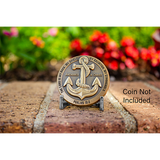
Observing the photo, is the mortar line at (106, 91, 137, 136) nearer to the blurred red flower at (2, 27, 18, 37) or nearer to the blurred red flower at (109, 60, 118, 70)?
the blurred red flower at (109, 60, 118, 70)

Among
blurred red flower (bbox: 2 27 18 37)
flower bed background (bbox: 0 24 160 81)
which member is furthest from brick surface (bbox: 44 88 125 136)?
blurred red flower (bbox: 2 27 18 37)

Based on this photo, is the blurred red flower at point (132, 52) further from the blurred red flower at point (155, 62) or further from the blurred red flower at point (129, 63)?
the blurred red flower at point (155, 62)

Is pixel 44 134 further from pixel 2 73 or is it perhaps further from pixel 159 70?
pixel 159 70

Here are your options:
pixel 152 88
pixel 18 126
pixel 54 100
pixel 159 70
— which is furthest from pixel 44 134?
pixel 159 70

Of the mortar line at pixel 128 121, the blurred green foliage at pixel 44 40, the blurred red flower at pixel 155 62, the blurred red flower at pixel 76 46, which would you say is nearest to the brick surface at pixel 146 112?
the mortar line at pixel 128 121

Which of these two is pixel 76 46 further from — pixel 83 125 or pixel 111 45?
pixel 83 125

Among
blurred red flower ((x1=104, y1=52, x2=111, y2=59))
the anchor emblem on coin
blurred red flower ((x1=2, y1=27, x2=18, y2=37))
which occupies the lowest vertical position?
the anchor emblem on coin

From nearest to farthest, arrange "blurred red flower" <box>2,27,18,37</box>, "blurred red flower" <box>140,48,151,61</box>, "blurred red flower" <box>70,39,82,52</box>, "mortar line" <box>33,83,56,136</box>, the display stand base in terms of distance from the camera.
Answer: "mortar line" <box>33,83,56,136</box>, the display stand base, "blurred red flower" <box>2,27,18,37</box>, "blurred red flower" <box>140,48,151,61</box>, "blurred red flower" <box>70,39,82,52</box>
